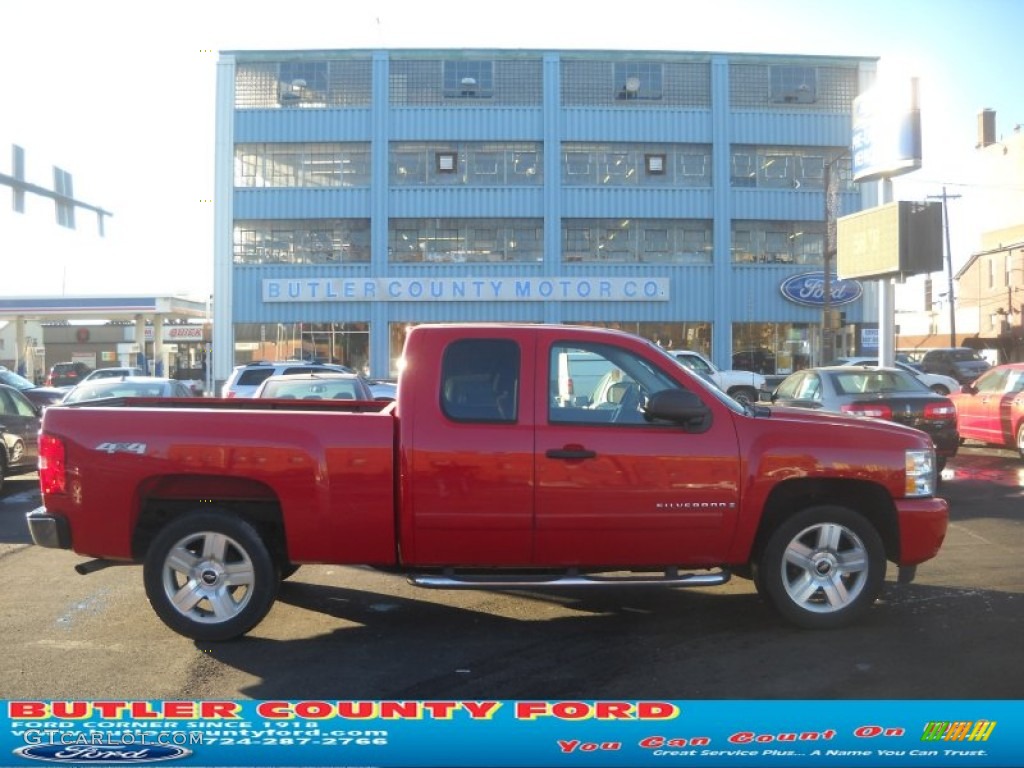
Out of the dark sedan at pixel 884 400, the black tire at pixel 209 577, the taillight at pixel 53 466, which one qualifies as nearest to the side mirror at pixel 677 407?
the black tire at pixel 209 577

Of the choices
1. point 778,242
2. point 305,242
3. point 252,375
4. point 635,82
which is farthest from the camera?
point 778,242

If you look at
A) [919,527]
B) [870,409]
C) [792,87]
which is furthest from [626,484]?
[792,87]

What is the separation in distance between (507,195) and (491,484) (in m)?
30.8

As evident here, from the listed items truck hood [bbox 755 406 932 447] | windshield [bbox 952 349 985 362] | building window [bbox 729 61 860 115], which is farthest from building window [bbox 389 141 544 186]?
truck hood [bbox 755 406 932 447]

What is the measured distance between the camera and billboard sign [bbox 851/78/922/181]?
1945 centimetres

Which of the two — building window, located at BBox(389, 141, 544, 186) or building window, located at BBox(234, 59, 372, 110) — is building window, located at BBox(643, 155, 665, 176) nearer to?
building window, located at BBox(389, 141, 544, 186)

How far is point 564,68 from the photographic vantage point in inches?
1395

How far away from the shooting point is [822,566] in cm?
577

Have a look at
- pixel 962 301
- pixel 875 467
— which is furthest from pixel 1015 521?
pixel 962 301

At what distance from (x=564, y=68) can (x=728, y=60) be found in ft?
20.7

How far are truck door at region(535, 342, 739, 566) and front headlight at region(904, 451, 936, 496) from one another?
3.85 ft

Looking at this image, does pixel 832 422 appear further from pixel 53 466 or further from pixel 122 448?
pixel 53 466

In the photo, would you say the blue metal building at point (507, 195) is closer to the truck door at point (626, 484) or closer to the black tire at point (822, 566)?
the black tire at point (822, 566)

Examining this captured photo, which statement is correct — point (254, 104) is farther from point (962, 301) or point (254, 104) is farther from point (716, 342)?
point (962, 301)
